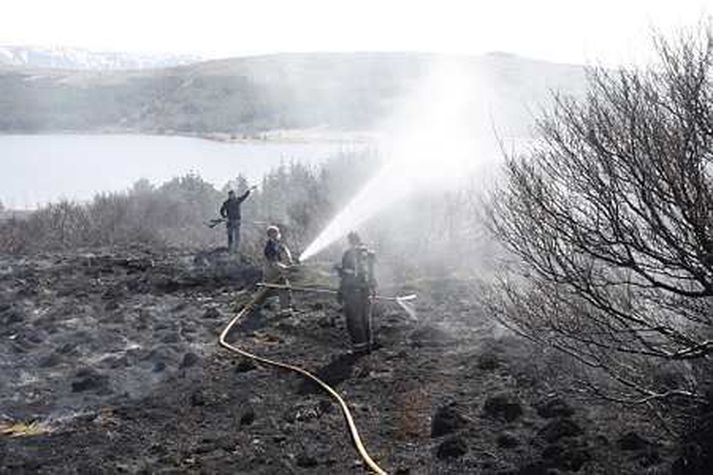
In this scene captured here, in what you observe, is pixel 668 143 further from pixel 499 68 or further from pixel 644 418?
pixel 499 68

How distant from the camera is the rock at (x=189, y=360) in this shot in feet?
39.4

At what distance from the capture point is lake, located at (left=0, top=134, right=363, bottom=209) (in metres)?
50.2

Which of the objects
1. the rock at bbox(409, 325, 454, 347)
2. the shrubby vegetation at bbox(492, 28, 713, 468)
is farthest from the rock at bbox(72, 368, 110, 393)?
the shrubby vegetation at bbox(492, 28, 713, 468)

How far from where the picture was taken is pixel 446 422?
31.4ft

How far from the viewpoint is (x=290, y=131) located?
244ft

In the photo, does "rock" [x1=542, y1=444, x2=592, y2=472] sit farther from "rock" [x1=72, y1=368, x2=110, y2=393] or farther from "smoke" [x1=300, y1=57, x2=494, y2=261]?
"smoke" [x1=300, y1=57, x2=494, y2=261]

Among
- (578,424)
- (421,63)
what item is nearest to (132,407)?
(578,424)

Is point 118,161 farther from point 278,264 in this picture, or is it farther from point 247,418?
point 247,418

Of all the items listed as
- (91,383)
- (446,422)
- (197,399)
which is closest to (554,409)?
(446,422)

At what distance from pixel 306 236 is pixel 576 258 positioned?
17.5 m

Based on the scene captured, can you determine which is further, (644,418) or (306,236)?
(306,236)

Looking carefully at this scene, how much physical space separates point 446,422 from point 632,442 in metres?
1.82

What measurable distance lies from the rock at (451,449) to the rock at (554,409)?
120cm

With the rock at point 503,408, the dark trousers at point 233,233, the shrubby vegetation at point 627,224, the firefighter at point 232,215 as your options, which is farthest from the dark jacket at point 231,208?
the shrubby vegetation at point 627,224
